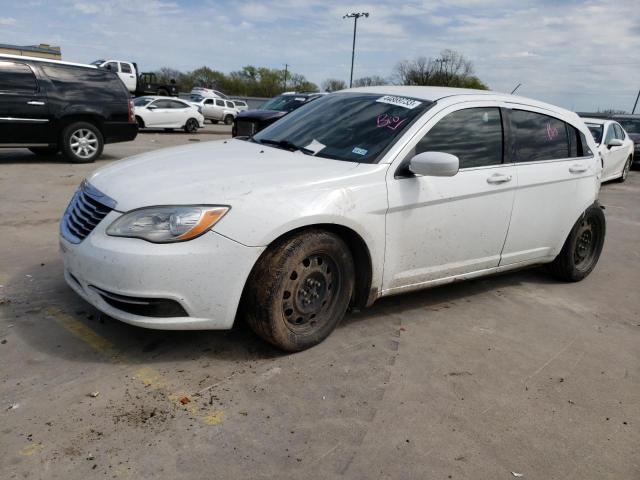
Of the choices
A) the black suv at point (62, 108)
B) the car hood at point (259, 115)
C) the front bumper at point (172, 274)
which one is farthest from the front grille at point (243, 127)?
the front bumper at point (172, 274)

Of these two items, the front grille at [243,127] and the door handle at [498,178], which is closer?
the door handle at [498,178]

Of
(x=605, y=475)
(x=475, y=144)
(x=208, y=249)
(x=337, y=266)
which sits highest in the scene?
(x=475, y=144)

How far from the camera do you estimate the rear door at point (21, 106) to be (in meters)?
9.29

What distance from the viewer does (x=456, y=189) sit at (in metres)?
3.77

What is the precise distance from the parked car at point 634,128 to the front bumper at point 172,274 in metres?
15.8

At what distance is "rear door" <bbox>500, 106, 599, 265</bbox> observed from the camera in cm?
427

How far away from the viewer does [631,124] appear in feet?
54.2

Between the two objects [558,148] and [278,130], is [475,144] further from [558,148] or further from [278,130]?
[278,130]

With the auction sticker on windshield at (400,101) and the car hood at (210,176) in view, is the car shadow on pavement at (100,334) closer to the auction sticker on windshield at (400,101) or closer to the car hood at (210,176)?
the car hood at (210,176)

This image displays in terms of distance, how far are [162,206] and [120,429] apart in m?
1.12

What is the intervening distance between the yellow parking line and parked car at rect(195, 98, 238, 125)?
1108 inches

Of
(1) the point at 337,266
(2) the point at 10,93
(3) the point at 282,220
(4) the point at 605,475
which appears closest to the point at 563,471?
(4) the point at 605,475

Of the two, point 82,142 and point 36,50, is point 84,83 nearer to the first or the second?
point 82,142

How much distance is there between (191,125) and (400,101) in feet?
62.9
